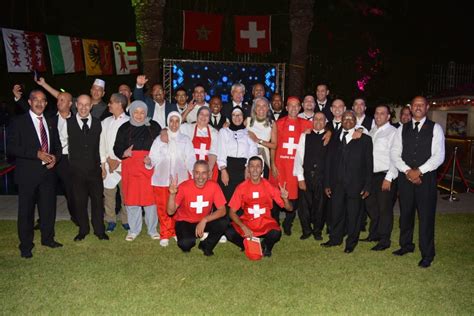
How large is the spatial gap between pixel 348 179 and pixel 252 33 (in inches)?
274

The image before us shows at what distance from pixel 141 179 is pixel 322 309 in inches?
115

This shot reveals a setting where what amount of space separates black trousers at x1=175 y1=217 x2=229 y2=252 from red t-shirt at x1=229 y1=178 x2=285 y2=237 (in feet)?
0.73

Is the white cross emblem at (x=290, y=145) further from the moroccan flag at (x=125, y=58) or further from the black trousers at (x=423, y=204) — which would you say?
the moroccan flag at (x=125, y=58)

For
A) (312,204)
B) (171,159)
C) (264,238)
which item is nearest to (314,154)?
(312,204)

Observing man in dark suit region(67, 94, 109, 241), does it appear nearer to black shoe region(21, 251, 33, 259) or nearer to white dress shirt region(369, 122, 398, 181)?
black shoe region(21, 251, 33, 259)

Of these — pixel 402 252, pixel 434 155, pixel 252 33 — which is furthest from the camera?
pixel 252 33

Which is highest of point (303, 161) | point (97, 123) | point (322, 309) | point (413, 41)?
point (413, 41)

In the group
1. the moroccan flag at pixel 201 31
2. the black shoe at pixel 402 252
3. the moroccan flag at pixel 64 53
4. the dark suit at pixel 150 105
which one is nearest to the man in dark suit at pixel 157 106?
the dark suit at pixel 150 105

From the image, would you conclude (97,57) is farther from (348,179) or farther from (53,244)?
(348,179)

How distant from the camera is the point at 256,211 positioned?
5602 millimetres

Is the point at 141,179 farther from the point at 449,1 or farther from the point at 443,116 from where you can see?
the point at 449,1

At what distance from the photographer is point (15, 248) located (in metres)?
5.73

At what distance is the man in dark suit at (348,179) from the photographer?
5629 millimetres

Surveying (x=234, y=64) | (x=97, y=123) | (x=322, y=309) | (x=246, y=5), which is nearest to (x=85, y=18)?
(x=246, y=5)
